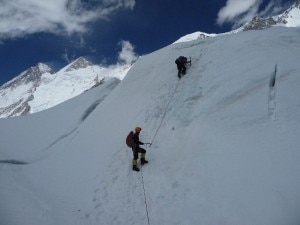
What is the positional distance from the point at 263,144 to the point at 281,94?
2.85 meters

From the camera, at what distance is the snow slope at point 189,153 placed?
10430 mm

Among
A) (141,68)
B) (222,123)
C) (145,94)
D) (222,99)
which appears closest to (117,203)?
(222,123)

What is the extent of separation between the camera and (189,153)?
13523mm

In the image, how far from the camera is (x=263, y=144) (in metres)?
11.5

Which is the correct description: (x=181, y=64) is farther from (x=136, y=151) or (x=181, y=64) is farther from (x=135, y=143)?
(x=136, y=151)

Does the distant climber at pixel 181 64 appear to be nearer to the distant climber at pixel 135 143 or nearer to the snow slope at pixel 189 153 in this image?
the snow slope at pixel 189 153

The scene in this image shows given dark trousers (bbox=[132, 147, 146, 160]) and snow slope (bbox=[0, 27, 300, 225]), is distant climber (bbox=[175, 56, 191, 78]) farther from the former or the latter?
dark trousers (bbox=[132, 147, 146, 160])

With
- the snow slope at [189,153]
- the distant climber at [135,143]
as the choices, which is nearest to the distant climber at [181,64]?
the snow slope at [189,153]

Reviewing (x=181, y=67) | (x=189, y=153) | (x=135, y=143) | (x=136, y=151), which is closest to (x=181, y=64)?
(x=181, y=67)

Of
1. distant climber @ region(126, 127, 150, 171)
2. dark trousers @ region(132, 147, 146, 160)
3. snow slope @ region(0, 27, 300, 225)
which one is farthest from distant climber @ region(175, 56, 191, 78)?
dark trousers @ region(132, 147, 146, 160)

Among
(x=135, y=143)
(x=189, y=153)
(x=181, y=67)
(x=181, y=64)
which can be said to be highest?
(x=181, y=64)

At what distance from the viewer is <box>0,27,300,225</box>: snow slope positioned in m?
10.4

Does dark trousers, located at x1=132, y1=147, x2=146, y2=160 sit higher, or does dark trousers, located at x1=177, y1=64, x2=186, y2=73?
dark trousers, located at x1=177, y1=64, x2=186, y2=73

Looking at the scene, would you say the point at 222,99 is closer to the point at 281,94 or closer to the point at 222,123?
the point at 222,123
